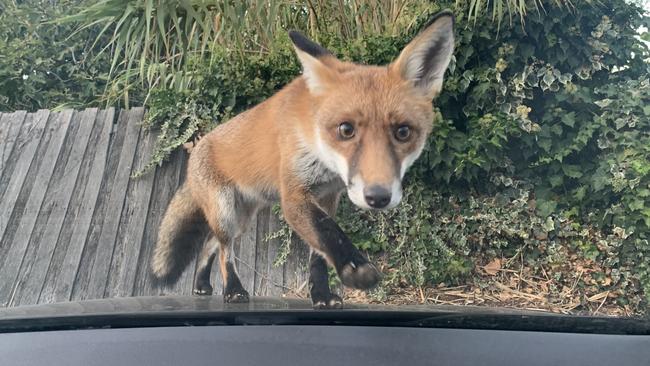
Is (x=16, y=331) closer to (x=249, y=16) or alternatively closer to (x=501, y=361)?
(x=501, y=361)

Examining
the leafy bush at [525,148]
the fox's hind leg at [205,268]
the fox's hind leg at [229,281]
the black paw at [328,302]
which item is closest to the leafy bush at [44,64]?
the leafy bush at [525,148]

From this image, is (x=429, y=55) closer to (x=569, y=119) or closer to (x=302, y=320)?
(x=302, y=320)

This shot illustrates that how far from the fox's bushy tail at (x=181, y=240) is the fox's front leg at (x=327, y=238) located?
2.74 ft

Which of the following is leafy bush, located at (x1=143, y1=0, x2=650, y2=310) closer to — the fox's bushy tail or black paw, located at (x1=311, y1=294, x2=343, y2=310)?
the fox's bushy tail

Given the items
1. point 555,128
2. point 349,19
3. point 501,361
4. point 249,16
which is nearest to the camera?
point 501,361

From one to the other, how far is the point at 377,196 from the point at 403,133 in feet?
1.08

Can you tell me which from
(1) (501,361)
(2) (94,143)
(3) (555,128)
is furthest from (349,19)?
(1) (501,361)

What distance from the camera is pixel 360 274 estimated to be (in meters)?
1.93

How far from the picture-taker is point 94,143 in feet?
15.8

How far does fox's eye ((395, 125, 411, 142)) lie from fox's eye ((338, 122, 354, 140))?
0.53ft

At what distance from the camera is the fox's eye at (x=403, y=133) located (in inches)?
83.0

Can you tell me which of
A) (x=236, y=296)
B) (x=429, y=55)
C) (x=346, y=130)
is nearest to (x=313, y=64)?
(x=346, y=130)

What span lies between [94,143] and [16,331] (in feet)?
12.6

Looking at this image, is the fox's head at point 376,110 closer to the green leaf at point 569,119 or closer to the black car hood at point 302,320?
the black car hood at point 302,320
